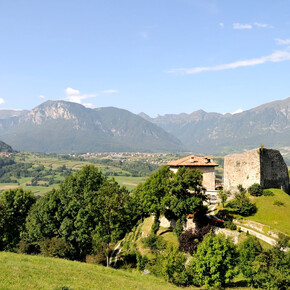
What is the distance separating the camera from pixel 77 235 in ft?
160

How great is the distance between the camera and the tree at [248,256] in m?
34.5

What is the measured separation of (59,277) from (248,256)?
24.1 metres

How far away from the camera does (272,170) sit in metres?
56.6

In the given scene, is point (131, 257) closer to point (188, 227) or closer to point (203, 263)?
point (188, 227)

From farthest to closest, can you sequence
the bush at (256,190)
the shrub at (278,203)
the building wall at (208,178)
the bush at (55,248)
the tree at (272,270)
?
the building wall at (208,178) < the bush at (256,190) < the shrub at (278,203) < the bush at (55,248) < the tree at (272,270)

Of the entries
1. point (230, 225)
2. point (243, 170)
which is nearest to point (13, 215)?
point (230, 225)

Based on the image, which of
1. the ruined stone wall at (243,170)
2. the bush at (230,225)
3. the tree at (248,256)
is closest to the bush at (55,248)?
the bush at (230,225)

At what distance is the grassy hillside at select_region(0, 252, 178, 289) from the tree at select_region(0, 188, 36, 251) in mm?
24031

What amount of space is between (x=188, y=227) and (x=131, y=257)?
465 inches

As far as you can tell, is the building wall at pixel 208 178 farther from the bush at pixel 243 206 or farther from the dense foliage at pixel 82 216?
the dense foliage at pixel 82 216

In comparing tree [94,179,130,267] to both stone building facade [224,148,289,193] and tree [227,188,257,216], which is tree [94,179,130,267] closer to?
tree [227,188,257,216]

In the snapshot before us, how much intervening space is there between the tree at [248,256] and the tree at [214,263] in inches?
40.9

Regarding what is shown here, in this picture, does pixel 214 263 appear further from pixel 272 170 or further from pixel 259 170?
pixel 272 170

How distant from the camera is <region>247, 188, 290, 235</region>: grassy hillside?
45794 mm
